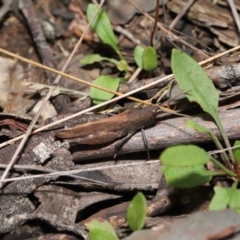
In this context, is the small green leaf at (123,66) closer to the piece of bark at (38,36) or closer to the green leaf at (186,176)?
the piece of bark at (38,36)

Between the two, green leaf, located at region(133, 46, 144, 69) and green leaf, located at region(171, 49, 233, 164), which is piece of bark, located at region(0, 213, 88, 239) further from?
green leaf, located at region(133, 46, 144, 69)

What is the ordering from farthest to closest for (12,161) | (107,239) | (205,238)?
(12,161), (107,239), (205,238)

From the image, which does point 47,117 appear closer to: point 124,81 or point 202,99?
point 124,81

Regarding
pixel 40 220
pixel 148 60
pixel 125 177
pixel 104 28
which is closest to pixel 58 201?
pixel 40 220

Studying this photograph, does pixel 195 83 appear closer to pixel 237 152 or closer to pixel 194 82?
pixel 194 82

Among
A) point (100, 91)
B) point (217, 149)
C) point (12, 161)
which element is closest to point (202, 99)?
point (217, 149)

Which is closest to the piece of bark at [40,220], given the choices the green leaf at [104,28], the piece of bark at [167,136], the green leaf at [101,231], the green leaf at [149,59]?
the green leaf at [101,231]
